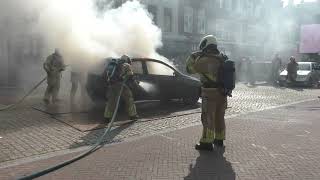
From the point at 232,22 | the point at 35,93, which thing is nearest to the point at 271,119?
the point at 35,93

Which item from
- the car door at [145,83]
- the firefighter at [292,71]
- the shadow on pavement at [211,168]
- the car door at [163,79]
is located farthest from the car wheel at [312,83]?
the shadow on pavement at [211,168]

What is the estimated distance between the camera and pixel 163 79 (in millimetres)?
12539

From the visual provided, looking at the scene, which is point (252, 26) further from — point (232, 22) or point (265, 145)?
point (265, 145)

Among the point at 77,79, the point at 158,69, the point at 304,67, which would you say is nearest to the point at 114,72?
the point at 158,69

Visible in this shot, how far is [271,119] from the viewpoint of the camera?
11.1 m

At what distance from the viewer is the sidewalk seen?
6.05 metres

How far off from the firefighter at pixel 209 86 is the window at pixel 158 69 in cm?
478

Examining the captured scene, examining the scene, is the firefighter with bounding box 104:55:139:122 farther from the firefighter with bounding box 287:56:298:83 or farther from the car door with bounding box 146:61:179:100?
the firefighter with bounding box 287:56:298:83

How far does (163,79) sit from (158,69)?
33 cm

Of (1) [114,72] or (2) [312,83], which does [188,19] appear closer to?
(2) [312,83]

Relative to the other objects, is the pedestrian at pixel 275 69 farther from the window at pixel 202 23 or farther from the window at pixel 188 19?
the window at pixel 202 23

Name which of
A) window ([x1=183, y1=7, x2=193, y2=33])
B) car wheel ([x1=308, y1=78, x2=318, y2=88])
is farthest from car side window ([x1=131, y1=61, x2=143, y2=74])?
window ([x1=183, y1=7, x2=193, y2=33])

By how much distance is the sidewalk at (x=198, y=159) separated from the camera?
6.05 meters

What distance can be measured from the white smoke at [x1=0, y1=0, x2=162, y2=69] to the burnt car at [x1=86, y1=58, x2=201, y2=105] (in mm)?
939
